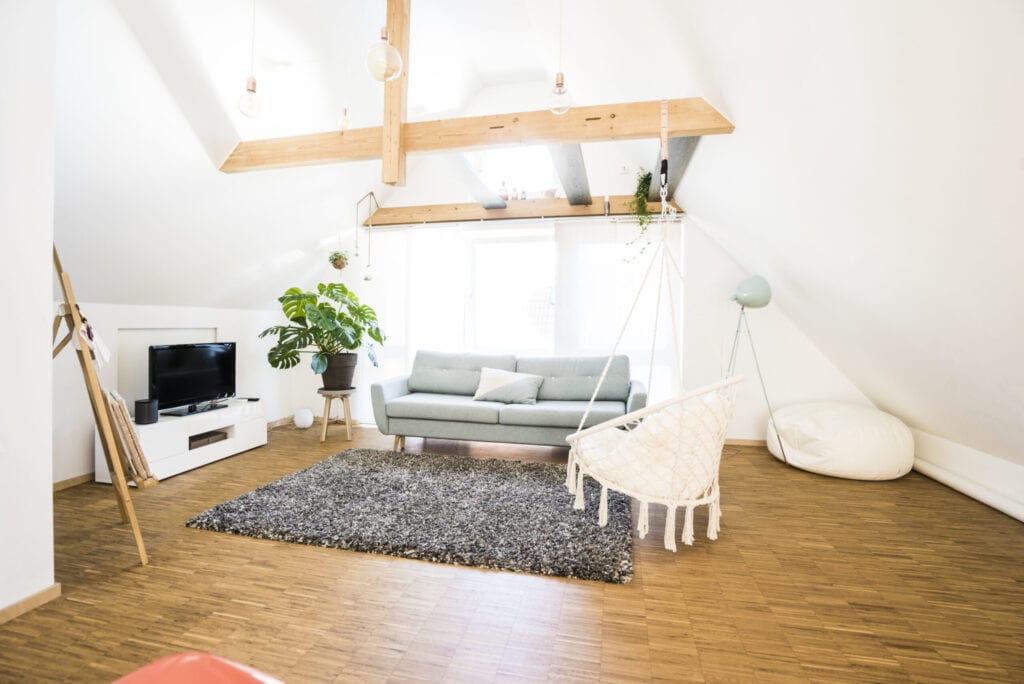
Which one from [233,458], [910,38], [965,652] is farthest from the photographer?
[233,458]

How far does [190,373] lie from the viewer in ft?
12.8

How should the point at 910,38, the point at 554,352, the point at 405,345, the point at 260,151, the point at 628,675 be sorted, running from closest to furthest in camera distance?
the point at 910,38
the point at 628,675
the point at 260,151
the point at 554,352
the point at 405,345

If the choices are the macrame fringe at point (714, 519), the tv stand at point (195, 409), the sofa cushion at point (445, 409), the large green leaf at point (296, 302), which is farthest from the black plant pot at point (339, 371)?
the macrame fringe at point (714, 519)

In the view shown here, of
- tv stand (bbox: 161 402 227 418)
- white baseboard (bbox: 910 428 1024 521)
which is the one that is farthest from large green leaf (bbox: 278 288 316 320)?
white baseboard (bbox: 910 428 1024 521)

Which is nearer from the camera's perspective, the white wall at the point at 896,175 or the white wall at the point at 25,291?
the white wall at the point at 896,175

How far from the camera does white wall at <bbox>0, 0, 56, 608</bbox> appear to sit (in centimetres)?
175

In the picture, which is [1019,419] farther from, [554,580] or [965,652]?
[554,580]

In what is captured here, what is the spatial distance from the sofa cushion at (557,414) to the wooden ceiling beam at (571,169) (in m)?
1.90

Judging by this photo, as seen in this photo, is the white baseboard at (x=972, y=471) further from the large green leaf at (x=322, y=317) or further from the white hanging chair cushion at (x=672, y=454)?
the large green leaf at (x=322, y=317)

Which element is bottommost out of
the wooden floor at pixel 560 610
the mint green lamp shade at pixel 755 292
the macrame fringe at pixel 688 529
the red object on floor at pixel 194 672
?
the wooden floor at pixel 560 610

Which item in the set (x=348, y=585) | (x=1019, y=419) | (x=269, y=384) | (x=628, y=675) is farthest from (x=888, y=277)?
(x=269, y=384)

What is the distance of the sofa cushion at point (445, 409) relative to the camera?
12.7 ft

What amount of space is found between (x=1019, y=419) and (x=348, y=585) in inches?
133

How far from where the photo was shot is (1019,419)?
2.38 m
